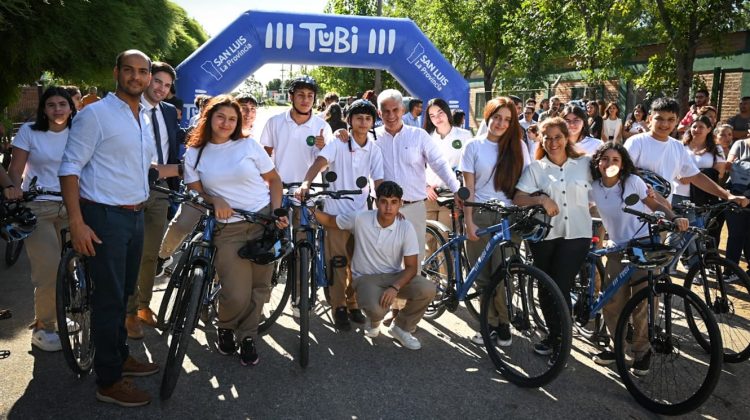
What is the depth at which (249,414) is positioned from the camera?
11.3 feet

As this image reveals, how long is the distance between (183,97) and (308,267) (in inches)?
→ 223

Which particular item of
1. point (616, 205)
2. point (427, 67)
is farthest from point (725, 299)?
point (427, 67)

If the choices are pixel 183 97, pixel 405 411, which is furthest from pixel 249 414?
pixel 183 97

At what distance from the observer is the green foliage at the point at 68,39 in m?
9.90

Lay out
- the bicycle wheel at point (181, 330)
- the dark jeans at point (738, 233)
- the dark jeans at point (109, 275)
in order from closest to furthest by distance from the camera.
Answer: the dark jeans at point (109, 275) < the bicycle wheel at point (181, 330) < the dark jeans at point (738, 233)

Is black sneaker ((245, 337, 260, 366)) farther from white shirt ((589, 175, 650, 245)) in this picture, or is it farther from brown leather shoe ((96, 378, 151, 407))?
white shirt ((589, 175, 650, 245))

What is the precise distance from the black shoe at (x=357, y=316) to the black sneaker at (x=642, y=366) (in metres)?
2.13

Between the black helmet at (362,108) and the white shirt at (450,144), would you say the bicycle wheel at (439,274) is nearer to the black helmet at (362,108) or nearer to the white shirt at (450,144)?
the black helmet at (362,108)

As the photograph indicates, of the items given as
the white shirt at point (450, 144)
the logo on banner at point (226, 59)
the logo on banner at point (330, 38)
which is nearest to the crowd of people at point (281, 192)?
the white shirt at point (450, 144)

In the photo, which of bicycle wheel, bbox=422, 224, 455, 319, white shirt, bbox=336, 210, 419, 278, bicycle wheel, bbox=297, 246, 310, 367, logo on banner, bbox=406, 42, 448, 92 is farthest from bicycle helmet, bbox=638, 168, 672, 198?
logo on banner, bbox=406, 42, 448, 92

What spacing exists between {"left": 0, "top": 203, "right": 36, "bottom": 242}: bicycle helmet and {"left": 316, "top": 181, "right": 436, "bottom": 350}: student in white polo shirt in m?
2.33

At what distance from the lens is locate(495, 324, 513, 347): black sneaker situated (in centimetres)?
442

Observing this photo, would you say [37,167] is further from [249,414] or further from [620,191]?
[620,191]

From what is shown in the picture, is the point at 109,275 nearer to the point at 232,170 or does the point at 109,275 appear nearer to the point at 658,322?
the point at 232,170
